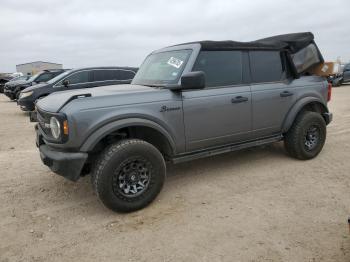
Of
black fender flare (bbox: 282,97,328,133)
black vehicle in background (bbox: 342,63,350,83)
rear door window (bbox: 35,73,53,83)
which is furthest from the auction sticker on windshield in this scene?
black vehicle in background (bbox: 342,63,350,83)

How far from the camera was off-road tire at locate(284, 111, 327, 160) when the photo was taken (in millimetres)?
5039

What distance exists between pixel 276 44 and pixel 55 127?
3.52 meters

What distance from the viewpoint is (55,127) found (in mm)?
3443

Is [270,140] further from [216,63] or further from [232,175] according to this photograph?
[216,63]

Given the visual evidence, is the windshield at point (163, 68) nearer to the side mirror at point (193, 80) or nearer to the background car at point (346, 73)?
the side mirror at point (193, 80)

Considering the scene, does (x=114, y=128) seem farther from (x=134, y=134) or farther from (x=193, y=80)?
(x=193, y=80)

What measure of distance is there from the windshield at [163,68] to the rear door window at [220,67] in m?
0.22

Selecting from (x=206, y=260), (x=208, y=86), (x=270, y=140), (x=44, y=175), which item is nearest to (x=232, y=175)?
(x=270, y=140)

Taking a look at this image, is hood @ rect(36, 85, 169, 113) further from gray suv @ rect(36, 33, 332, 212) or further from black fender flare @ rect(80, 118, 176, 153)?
black fender flare @ rect(80, 118, 176, 153)

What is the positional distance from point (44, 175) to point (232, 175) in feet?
9.16

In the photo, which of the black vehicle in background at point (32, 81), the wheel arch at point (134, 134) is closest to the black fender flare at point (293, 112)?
the wheel arch at point (134, 134)

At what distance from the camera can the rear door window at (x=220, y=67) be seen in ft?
14.0

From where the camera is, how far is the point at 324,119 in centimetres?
560

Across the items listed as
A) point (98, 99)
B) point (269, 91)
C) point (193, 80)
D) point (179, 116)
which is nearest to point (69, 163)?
point (98, 99)
